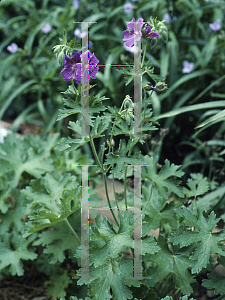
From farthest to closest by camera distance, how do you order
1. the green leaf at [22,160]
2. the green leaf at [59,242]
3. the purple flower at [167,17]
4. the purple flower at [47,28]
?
the purple flower at [47,28], the purple flower at [167,17], the green leaf at [22,160], the green leaf at [59,242]

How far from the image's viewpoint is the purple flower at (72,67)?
36.4 inches

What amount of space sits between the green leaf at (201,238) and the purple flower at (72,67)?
23.4 inches

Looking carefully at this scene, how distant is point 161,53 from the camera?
242 centimetres

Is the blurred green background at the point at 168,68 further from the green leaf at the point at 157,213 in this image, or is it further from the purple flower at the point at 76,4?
the green leaf at the point at 157,213

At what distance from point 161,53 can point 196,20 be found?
44 cm

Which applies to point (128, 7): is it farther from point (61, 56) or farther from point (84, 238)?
point (84, 238)

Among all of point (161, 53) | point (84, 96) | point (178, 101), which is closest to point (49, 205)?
point (84, 96)

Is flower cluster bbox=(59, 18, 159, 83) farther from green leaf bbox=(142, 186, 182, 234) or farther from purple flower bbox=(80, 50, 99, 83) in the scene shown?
green leaf bbox=(142, 186, 182, 234)

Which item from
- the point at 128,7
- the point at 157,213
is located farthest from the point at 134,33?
the point at 128,7

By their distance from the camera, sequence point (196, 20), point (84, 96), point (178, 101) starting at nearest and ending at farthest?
point (84, 96)
point (178, 101)
point (196, 20)

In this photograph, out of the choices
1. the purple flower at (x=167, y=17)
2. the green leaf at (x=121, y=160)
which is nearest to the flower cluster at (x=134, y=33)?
the green leaf at (x=121, y=160)

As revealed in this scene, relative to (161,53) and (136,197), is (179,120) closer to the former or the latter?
(161,53)

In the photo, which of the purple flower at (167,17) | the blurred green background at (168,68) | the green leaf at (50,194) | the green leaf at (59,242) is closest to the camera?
the green leaf at (50,194)

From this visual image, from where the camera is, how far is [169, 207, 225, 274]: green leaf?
3.40 ft
